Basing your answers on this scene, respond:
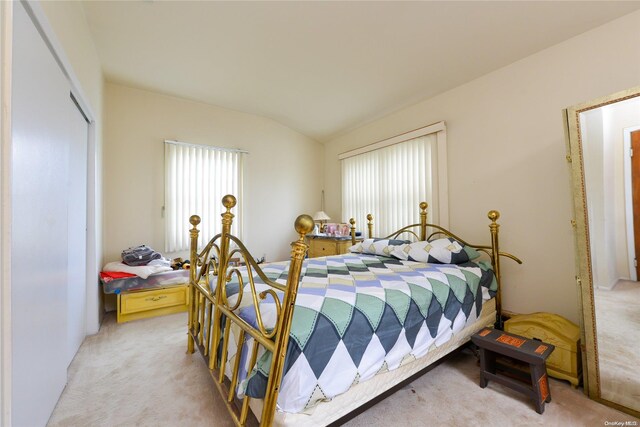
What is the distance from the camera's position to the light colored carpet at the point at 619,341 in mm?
1517

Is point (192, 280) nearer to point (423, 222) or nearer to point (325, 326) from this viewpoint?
point (325, 326)

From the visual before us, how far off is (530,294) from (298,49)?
318cm

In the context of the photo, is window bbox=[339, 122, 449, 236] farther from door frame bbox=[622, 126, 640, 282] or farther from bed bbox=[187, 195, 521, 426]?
door frame bbox=[622, 126, 640, 282]

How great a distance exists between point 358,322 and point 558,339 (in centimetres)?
169

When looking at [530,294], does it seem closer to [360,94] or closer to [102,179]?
[360,94]

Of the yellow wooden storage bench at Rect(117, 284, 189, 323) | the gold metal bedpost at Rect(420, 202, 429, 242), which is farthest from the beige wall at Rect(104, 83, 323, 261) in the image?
the gold metal bedpost at Rect(420, 202, 429, 242)

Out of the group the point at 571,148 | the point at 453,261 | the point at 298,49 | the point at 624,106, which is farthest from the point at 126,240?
the point at 624,106

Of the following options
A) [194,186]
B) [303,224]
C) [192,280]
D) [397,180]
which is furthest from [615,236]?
[194,186]

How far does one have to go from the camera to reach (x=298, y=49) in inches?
101

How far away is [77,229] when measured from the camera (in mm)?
2236

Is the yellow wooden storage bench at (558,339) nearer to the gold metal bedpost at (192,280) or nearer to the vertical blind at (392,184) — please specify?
the vertical blind at (392,184)

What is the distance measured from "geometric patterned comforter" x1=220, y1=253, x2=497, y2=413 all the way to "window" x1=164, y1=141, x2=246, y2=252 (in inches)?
85.0

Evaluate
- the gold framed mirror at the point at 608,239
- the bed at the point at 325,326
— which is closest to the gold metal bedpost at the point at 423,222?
the bed at the point at 325,326

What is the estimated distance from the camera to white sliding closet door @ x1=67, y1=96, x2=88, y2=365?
2.05m
